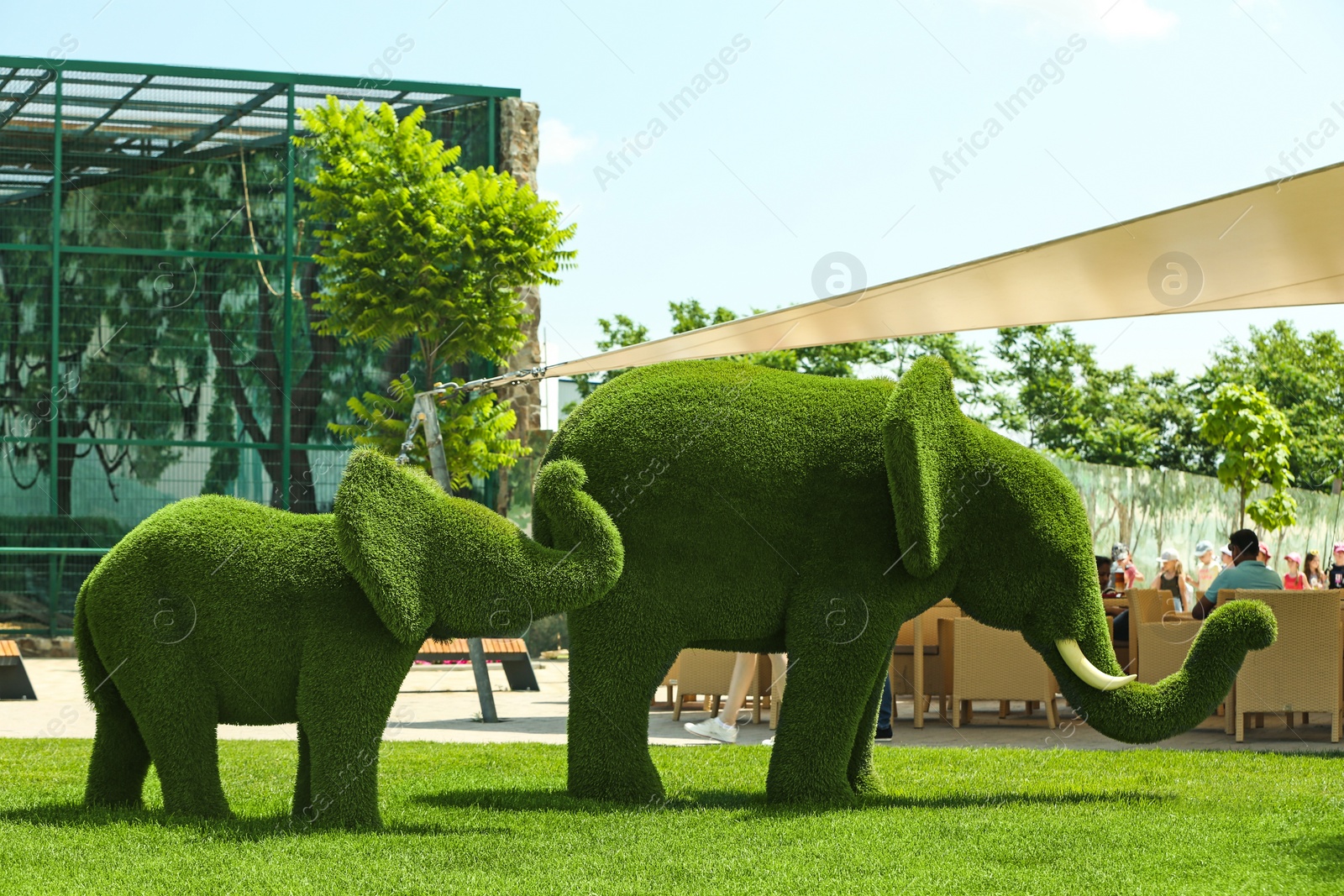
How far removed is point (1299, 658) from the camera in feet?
25.8

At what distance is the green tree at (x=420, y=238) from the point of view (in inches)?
566

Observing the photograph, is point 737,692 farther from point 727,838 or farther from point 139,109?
point 139,109

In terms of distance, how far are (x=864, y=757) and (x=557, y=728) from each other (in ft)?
12.6

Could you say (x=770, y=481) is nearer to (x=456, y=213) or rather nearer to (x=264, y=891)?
(x=264, y=891)

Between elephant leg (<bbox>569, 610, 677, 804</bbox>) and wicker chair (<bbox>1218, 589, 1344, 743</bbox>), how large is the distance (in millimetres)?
4155

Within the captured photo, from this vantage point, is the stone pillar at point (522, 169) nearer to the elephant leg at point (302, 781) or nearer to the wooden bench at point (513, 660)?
the wooden bench at point (513, 660)

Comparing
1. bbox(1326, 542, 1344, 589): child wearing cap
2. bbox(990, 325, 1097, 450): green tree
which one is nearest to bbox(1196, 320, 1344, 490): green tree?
bbox(990, 325, 1097, 450): green tree

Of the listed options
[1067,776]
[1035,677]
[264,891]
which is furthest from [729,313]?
[264,891]

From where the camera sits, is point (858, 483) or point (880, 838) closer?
point (880, 838)

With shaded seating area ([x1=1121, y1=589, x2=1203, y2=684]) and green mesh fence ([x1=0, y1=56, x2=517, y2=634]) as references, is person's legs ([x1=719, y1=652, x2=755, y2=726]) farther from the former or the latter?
green mesh fence ([x1=0, y1=56, x2=517, y2=634])

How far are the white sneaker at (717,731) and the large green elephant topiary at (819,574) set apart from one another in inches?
117

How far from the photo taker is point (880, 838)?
4.82 meters

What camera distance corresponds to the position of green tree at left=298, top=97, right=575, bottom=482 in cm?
1437

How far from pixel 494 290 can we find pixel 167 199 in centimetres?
581
